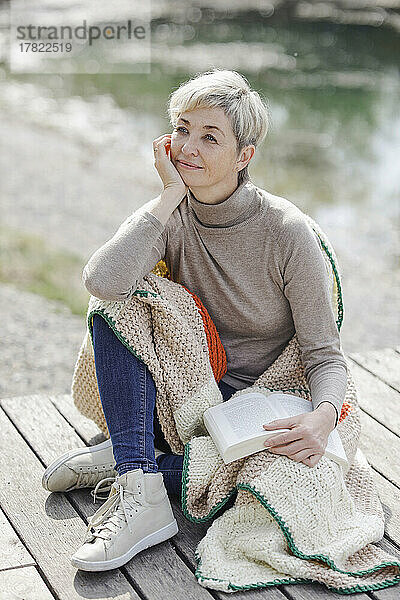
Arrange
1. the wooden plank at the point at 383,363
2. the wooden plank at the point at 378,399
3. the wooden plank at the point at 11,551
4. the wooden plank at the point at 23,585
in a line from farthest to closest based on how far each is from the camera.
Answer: the wooden plank at the point at 383,363 → the wooden plank at the point at 378,399 → the wooden plank at the point at 11,551 → the wooden plank at the point at 23,585

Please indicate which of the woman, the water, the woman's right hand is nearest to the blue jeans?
the woman

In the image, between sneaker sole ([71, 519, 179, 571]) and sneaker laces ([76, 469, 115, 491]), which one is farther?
sneaker laces ([76, 469, 115, 491])

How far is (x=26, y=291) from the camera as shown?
4.50 metres

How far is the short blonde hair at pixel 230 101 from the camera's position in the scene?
82.6 inches

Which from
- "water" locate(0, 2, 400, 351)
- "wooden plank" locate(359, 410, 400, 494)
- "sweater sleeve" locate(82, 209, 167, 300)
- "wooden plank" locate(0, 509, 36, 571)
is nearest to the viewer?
"wooden plank" locate(0, 509, 36, 571)

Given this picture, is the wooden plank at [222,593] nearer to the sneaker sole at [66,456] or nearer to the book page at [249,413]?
the sneaker sole at [66,456]

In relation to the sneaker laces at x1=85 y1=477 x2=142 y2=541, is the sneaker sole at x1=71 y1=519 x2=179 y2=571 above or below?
below

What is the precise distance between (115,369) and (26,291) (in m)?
2.54

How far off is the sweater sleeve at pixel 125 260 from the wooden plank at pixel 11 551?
58 centimetres

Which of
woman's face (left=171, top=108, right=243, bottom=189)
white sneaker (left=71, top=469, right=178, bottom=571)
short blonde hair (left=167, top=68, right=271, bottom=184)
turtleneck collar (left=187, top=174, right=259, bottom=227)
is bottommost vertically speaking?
white sneaker (left=71, top=469, right=178, bottom=571)

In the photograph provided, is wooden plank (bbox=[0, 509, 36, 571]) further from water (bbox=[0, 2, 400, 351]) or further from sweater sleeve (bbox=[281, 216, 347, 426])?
water (bbox=[0, 2, 400, 351])

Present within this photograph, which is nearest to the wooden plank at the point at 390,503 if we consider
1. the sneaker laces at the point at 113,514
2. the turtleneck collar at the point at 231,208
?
the sneaker laces at the point at 113,514

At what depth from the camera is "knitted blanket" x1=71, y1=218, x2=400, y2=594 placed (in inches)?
75.8

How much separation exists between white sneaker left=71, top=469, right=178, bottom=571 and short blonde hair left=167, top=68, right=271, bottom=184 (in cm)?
81
